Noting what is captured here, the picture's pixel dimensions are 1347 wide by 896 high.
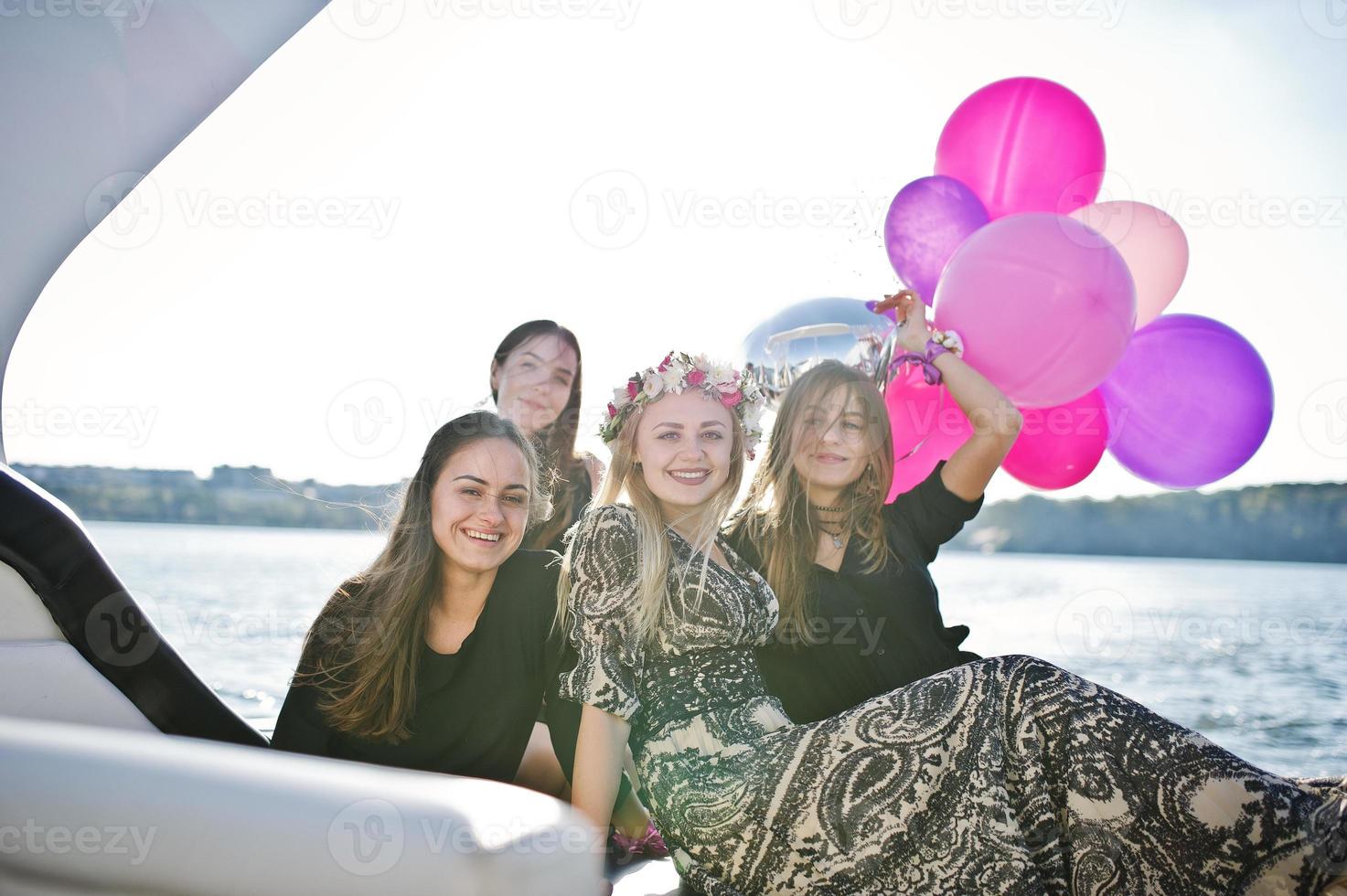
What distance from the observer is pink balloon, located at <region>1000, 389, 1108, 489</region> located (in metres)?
3.01

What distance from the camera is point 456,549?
7.70ft

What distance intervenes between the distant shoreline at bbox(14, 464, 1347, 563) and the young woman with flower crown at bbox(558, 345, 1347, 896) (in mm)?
15924

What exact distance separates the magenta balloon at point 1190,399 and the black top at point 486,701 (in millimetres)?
1789

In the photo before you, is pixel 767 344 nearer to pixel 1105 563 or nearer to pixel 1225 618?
pixel 1225 618

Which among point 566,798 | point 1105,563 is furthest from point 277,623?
point 1105,563

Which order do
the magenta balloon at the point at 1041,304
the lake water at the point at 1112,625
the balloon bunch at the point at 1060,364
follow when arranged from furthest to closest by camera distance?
the lake water at the point at 1112,625
the balloon bunch at the point at 1060,364
the magenta balloon at the point at 1041,304

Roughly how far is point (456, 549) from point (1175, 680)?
31.1 feet

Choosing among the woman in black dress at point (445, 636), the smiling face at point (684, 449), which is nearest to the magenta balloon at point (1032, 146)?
the smiling face at point (684, 449)

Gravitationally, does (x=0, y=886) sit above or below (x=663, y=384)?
below

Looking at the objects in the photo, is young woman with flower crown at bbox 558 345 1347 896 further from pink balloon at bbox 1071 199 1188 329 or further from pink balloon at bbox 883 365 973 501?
pink balloon at bbox 1071 199 1188 329

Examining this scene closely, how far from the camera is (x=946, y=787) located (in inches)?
77.3

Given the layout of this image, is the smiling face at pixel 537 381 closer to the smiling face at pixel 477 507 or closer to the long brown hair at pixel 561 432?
the long brown hair at pixel 561 432

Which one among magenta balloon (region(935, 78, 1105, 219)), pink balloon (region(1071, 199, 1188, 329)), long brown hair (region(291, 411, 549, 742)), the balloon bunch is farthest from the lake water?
pink balloon (region(1071, 199, 1188, 329))

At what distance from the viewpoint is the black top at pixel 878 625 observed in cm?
263
